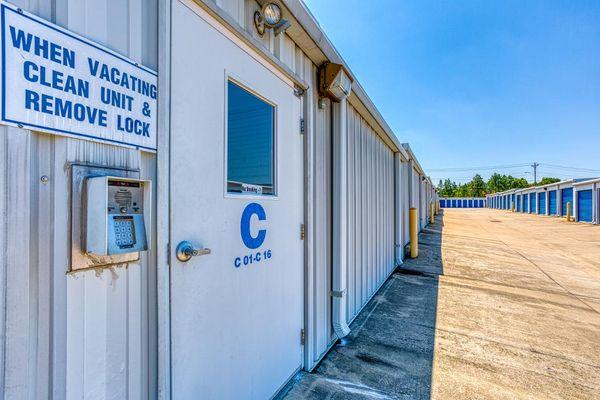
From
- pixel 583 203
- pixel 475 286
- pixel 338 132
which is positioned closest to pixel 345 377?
pixel 338 132

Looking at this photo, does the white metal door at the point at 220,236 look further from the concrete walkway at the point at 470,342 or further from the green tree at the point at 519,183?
the green tree at the point at 519,183

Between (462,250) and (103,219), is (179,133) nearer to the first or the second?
(103,219)

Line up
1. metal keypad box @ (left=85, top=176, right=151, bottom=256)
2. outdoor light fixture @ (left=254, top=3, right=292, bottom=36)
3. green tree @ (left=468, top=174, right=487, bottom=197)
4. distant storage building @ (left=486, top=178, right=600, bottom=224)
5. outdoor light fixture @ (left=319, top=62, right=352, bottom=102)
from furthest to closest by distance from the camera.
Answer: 1. green tree @ (left=468, top=174, right=487, bottom=197)
2. distant storage building @ (left=486, top=178, right=600, bottom=224)
3. outdoor light fixture @ (left=319, top=62, right=352, bottom=102)
4. outdoor light fixture @ (left=254, top=3, right=292, bottom=36)
5. metal keypad box @ (left=85, top=176, right=151, bottom=256)

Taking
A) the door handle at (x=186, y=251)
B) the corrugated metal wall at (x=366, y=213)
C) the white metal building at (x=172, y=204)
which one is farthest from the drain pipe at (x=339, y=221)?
the door handle at (x=186, y=251)

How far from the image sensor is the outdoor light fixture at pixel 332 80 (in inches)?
107

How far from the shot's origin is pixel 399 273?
600 centimetres

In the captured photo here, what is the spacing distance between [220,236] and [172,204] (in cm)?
37

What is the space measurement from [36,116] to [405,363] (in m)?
2.99

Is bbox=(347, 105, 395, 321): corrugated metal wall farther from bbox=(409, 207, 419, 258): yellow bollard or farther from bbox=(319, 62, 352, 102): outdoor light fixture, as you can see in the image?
bbox=(409, 207, 419, 258): yellow bollard

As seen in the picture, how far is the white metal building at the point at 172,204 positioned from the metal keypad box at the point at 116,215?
0.01 meters

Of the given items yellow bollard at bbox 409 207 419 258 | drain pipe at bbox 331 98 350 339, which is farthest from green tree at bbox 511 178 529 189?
drain pipe at bbox 331 98 350 339

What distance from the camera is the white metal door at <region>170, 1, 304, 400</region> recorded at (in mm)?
1403

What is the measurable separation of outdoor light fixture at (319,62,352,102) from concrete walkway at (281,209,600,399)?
2.47m

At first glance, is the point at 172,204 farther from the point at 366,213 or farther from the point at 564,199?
the point at 564,199
